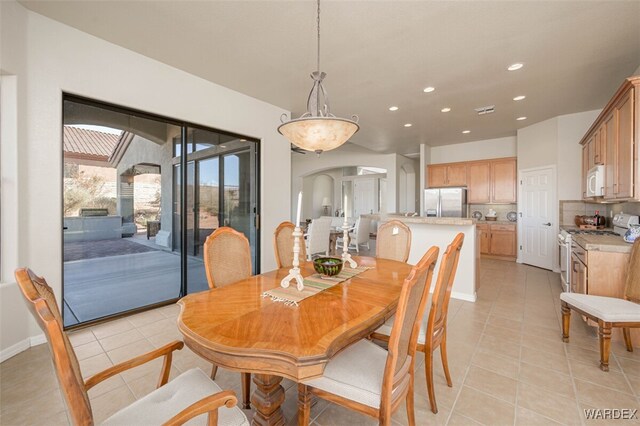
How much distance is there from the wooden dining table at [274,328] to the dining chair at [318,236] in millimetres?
3159

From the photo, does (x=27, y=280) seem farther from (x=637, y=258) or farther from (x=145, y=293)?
(x=637, y=258)

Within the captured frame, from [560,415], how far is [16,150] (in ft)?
14.3

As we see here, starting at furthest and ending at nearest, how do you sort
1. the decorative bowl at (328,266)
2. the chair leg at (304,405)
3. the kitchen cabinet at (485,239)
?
the kitchen cabinet at (485,239) → the decorative bowl at (328,266) → the chair leg at (304,405)

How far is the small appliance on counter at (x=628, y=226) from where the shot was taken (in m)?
2.61

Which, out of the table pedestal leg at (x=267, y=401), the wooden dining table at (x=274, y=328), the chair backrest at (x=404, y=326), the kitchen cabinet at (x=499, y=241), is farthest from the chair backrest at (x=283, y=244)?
the kitchen cabinet at (x=499, y=241)

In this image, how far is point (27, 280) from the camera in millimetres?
899

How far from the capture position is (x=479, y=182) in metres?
6.64

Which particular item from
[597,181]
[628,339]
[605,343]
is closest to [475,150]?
[597,181]

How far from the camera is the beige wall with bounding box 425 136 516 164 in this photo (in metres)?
6.46

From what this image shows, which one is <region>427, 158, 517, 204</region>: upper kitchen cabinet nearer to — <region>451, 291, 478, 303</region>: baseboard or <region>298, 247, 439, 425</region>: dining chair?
<region>451, 291, 478, 303</region>: baseboard

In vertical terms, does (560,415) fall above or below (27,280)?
below

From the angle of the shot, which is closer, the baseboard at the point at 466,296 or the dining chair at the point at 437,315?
the dining chair at the point at 437,315

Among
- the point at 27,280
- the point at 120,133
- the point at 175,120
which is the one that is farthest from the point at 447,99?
the point at 27,280

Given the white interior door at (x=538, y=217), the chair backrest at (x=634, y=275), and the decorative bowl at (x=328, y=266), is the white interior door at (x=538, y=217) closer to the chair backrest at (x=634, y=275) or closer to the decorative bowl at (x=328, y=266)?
the chair backrest at (x=634, y=275)
